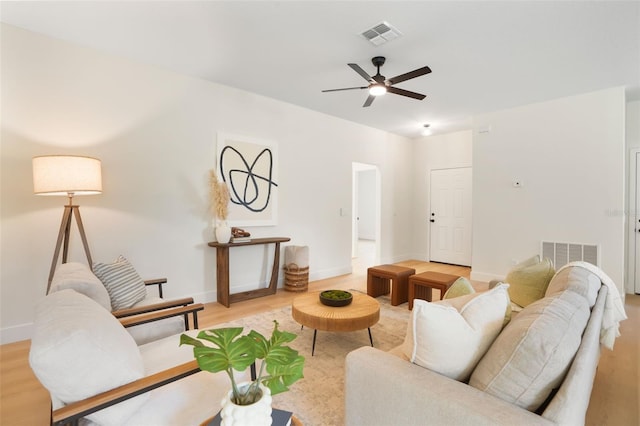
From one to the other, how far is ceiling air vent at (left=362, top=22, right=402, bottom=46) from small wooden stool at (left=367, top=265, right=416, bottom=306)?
2539 mm

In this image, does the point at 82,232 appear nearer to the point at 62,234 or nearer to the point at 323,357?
the point at 62,234

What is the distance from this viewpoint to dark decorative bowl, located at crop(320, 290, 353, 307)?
2.55 meters

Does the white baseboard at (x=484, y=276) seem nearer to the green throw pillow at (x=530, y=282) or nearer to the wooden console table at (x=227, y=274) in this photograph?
the green throw pillow at (x=530, y=282)

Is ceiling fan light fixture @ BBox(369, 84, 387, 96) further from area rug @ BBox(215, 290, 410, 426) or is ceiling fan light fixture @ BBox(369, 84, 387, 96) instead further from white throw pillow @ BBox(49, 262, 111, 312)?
white throw pillow @ BBox(49, 262, 111, 312)

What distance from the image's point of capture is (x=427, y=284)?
132 inches

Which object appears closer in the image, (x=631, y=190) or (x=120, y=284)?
(x=120, y=284)

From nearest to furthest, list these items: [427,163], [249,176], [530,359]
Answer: [530,359] → [249,176] → [427,163]

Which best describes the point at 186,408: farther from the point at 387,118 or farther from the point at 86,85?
the point at 387,118

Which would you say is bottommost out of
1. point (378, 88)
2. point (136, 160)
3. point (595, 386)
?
point (595, 386)

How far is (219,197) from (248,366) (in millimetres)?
3085

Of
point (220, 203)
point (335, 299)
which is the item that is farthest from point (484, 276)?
point (220, 203)

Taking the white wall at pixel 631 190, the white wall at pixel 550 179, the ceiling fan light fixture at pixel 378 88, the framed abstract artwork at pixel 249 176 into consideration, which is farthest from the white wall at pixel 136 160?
the white wall at pixel 631 190

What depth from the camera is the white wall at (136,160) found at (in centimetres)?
273

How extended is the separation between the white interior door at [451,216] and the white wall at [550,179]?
3.91 feet
